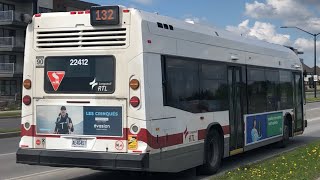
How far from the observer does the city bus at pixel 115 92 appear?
8352mm

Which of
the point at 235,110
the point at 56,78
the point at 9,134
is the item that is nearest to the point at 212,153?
the point at 235,110

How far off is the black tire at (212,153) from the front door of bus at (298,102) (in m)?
6.57

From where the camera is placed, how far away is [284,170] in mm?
9664

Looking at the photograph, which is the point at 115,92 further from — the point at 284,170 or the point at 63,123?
the point at 284,170

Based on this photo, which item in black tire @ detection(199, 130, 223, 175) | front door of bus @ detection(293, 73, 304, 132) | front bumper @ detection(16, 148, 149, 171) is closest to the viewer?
front bumper @ detection(16, 148, 149, 171)

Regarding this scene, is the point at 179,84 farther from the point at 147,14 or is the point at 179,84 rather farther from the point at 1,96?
the point at 1,96

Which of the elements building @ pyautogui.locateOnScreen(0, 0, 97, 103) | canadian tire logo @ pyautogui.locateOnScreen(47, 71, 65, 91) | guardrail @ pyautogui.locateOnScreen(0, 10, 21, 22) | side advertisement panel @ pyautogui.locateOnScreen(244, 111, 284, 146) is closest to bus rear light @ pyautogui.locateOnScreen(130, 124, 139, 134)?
canadian tire logo @ pyautogui.locateOnScreen(47, 71, 65, 91)

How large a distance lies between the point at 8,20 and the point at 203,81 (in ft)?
171

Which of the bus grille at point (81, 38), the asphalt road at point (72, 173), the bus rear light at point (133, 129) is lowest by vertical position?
the asphalt road at point (72, 173)

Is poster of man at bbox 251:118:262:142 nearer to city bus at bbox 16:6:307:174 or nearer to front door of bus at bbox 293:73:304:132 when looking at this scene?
city bus at bbox 16:6:307:174

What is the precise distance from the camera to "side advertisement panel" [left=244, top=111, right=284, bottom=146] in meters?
12.8

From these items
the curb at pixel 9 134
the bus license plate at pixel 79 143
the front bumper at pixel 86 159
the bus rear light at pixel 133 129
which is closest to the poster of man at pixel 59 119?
the bus license plate at pixel 79 143

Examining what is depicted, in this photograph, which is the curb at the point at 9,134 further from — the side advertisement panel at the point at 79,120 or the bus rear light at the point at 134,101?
the bus rear light at the point at 134,101

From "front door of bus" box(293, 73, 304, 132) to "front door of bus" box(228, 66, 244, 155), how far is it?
5.08 m
